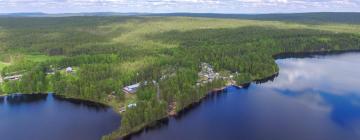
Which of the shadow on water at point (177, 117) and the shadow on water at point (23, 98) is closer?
the shadow on water at point (177, 117)

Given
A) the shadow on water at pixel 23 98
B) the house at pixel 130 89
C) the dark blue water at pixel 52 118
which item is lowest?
the dark blue water at pixel 52 118

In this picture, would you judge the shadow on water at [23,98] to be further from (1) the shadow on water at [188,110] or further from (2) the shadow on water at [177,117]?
(1) the shadow on water at [188,110]

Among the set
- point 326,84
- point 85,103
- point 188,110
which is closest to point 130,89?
point 85,103

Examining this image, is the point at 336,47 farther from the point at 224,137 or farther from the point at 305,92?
the point at 224,137

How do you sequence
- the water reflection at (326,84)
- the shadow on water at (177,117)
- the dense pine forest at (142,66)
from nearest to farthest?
the shadow on water at (177,117) → the dense pine forest at (142,66) → the water reflection at (326,84)

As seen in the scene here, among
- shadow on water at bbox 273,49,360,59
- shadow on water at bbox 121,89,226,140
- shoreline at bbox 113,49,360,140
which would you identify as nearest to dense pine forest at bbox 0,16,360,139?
shoreline at bbox 113,49,360,140

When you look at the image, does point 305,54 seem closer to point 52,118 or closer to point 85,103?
point 85,103

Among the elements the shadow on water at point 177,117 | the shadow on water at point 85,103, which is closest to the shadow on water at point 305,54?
the shadow on water at point 177,117
